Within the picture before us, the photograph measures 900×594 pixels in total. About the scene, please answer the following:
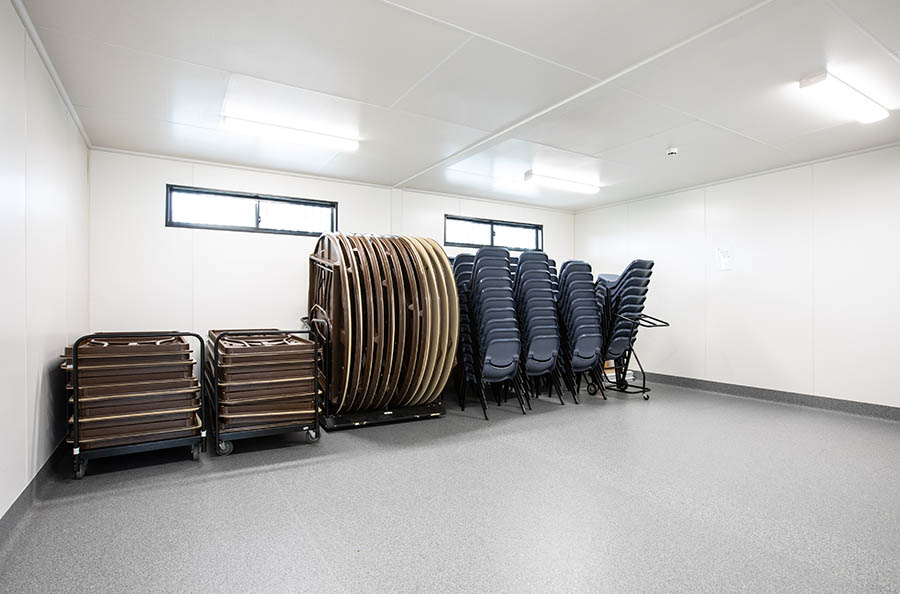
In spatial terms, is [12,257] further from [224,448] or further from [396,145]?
[396,145]

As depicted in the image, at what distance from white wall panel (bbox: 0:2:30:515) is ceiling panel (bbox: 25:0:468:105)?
363 millimetres

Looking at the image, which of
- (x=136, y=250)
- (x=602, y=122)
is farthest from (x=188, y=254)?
(x=602, y=122)

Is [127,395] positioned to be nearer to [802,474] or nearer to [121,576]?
[121,576]

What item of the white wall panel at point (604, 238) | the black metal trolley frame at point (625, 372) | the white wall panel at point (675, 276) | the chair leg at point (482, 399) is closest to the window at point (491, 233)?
the white wall panel at point (604, 238)

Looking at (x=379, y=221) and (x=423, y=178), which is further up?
(x=423, y=178)

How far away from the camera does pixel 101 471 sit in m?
3.02

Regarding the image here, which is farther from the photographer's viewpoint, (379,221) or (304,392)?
(379,221)

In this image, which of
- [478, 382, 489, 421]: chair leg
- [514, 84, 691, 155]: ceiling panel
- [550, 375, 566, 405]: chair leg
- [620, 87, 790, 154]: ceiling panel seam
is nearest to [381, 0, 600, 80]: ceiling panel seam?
[514, 84, 691, 155]: ceiling panel

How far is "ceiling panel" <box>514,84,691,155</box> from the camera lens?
3.60m

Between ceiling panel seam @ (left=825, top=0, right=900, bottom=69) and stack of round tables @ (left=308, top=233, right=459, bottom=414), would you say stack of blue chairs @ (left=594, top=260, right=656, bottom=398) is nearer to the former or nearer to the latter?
stack of round tables @ (left=308, top=233, right=459, bottom=414)

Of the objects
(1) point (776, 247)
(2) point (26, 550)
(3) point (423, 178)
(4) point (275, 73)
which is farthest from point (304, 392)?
(1) point (776, 247)

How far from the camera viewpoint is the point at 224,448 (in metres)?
3.33

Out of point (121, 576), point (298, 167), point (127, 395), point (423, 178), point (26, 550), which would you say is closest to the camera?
point (121, 576)

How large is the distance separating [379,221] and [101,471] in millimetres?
4089
